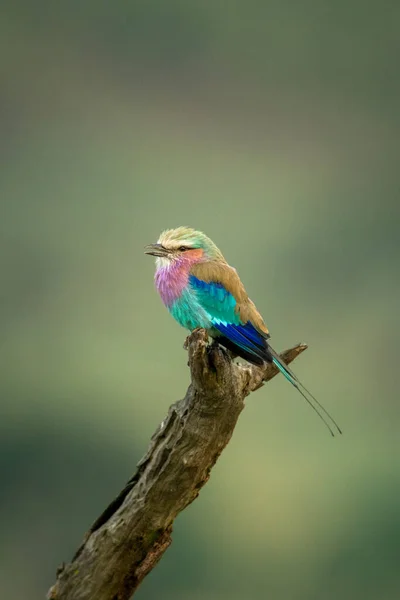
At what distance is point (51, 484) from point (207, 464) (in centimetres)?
277

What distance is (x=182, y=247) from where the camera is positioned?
8.59ft

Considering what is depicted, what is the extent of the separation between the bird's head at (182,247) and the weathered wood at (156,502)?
458 mm

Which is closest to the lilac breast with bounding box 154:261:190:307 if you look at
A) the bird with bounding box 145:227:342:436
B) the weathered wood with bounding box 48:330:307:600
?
the bird with bounding box 145:227:342:436

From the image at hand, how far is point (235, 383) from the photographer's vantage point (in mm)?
2295

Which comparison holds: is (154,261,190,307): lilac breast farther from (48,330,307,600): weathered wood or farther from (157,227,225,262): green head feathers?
(48,330,307,600): weathered wood

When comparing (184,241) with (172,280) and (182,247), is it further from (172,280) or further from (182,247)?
(172,280)

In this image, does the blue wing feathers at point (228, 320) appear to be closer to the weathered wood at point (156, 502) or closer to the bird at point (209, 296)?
the bird at point (209, 296)

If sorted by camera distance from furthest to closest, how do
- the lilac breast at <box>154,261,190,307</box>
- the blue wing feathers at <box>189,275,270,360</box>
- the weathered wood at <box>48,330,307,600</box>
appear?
the lilac breast at <box>154,261,190,307</box>, the blue wing feathers at <box>189,275,270,360</box>, the weathered wood at <box>48,330,307,600</box>

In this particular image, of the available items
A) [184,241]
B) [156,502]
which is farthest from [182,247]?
[156,502]

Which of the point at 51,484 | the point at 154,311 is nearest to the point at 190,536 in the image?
the point at 51,484

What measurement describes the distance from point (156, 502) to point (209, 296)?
0.66 metres

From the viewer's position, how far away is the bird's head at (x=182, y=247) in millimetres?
2609

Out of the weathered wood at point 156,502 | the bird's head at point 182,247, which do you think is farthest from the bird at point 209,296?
the weathered wood at point 156,502

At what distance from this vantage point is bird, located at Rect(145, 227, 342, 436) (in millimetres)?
2480
